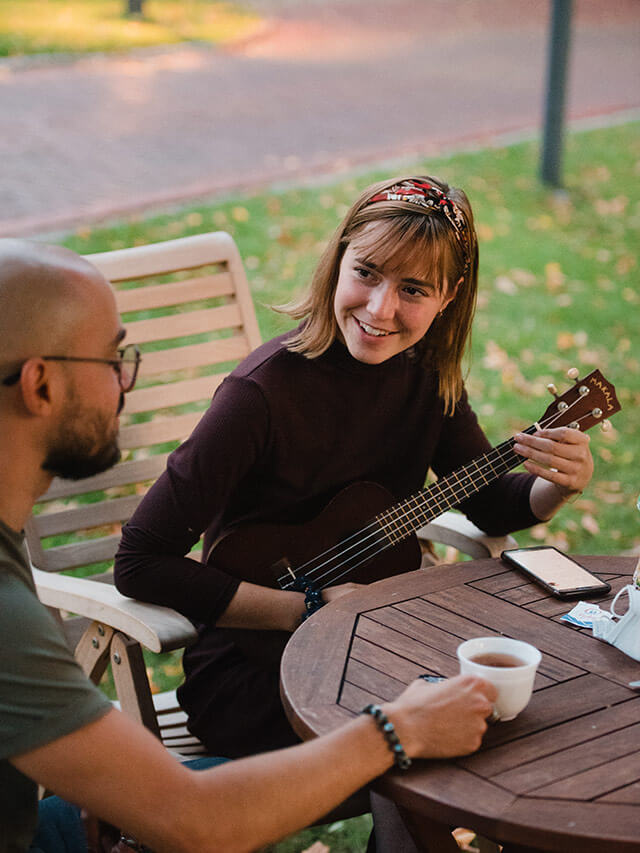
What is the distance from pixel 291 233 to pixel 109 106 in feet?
13.4

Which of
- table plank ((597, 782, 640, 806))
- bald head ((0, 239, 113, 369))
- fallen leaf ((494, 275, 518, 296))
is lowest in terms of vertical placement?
fallen leaf ((494, 275, 518, 296))

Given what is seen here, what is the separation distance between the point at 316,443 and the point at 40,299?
1113 mm

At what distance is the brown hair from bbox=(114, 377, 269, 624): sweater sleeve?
256 mm

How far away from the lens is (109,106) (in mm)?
10594

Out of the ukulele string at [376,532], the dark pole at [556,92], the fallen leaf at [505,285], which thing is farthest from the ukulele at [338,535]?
the dark pole at [556,92]

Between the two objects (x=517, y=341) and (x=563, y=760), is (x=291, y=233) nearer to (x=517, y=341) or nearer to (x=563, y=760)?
(x=517, y=341)

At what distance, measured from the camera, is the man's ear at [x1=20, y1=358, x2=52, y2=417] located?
1.53m

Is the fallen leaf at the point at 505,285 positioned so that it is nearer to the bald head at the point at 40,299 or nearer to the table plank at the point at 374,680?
the table plank at the point at 374,680

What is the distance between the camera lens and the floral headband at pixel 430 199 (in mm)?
2463

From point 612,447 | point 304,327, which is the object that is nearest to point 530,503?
point 304,327

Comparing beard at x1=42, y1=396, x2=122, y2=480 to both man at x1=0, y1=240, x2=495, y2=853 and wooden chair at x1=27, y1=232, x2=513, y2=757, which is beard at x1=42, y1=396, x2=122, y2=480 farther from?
wooden chair at x1=27, y1=232, x2=513, y2=757

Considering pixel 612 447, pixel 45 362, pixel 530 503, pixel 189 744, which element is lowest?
pixel 612 447

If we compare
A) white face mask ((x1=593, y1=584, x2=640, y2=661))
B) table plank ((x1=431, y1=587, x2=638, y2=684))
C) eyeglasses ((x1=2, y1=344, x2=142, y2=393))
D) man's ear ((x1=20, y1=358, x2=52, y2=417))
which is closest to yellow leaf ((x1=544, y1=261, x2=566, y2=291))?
table plank ((x1=431, y1=587, x2=638, y2=684))

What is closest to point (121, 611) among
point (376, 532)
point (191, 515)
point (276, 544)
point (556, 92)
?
point (191, 515)
